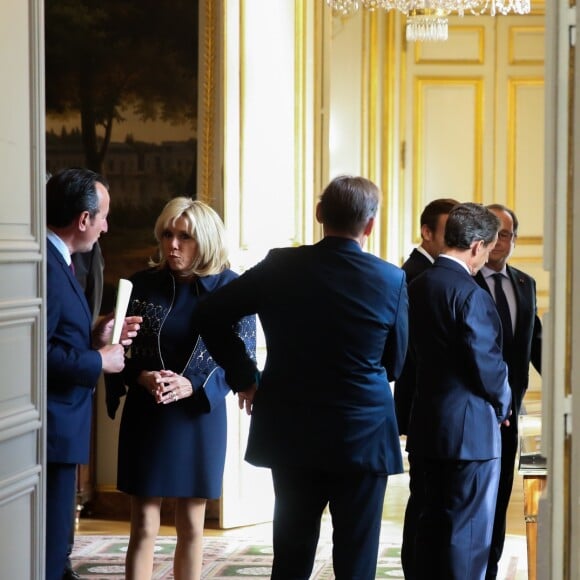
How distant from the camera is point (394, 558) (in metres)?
6.23

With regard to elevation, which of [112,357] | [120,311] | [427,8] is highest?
[427,8]

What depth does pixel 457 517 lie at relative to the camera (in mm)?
4695

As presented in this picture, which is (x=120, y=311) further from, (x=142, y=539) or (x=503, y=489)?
(x=503, y=489)

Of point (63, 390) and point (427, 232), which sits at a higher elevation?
point (427, 232)

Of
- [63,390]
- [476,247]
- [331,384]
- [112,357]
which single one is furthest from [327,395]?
[476,247]

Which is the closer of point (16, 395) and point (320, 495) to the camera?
point (16, 395)

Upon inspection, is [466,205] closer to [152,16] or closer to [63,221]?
[63,221]

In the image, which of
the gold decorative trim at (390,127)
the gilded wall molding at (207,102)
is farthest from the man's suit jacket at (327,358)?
the gold decorative trim at (390,127)

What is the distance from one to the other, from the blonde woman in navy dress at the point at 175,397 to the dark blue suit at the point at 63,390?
482 mm

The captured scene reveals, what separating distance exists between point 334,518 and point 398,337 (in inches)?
23.6

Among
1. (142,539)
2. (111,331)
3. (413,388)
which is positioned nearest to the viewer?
(111,331)

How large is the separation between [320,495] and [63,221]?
4.09 feet

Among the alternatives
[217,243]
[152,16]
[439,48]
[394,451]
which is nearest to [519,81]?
[439,48]

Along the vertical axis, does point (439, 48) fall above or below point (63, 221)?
above
